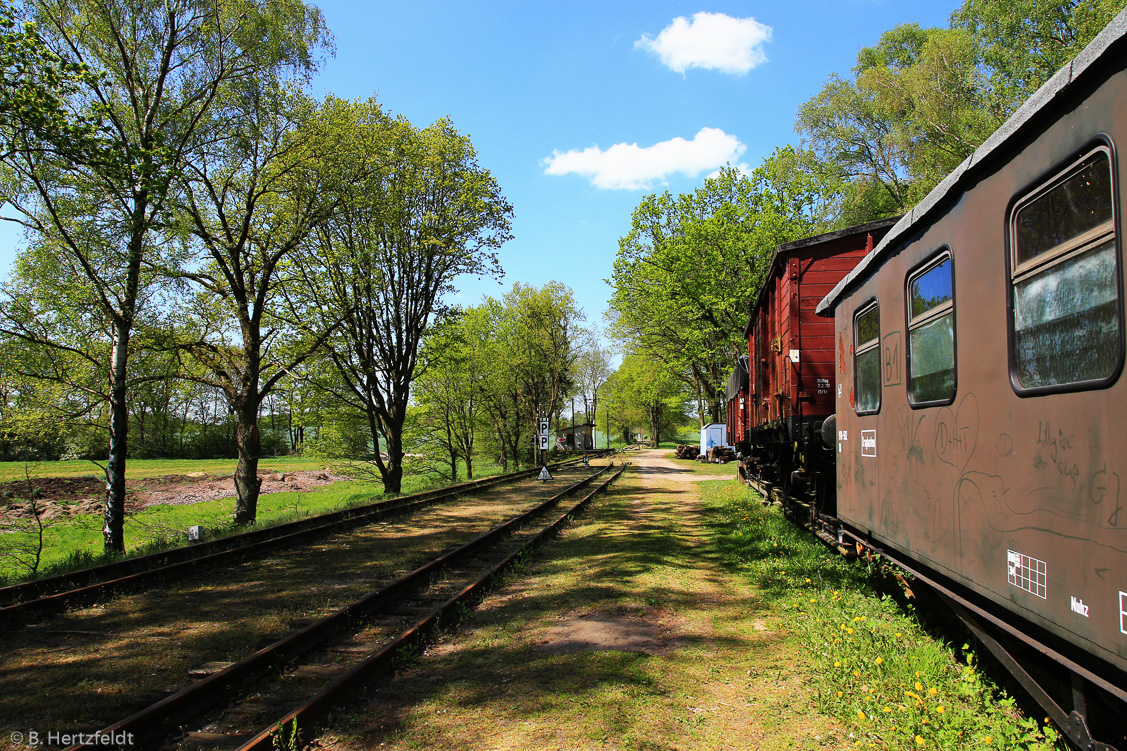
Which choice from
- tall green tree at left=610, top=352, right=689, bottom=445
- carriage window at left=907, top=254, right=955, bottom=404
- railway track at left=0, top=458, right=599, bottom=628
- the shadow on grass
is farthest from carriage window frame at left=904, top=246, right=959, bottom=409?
tall green tree at left=610, top=352, right=689, bottom=445

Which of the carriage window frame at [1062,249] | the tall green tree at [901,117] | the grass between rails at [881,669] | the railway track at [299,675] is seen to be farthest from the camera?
the tall green tree at [901,117]

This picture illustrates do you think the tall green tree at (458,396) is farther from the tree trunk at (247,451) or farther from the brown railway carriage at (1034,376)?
the brown railway carriage at (1034,376)

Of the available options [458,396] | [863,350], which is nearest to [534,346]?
[458,396]

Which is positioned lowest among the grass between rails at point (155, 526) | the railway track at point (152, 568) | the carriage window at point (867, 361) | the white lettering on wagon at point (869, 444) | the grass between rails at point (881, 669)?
the grass between rails at point (155, 526)

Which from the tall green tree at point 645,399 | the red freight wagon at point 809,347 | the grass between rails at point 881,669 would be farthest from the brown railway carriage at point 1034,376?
the tall green tree at point 645,399

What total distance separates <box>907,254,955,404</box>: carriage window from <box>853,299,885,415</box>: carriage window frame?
780mm

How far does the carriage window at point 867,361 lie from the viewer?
5383 mm

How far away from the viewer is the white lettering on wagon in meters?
5.41

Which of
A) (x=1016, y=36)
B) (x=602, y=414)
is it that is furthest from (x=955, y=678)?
(x=602, y=414)

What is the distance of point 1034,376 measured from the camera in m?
2.77

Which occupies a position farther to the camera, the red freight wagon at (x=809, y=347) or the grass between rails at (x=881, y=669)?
the red freight wagon at (x=809, y=347)

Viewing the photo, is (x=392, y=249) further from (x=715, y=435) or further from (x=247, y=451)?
(x=715, y=435)

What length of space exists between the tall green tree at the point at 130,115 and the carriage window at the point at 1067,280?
11.9 metres

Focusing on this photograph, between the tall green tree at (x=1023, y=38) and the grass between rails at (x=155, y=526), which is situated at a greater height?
the tall green tree at (x=1023, y=38)
